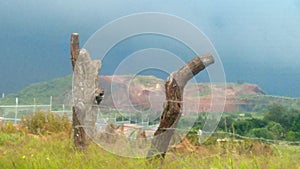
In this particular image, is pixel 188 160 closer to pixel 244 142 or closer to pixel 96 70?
pixel 244 142

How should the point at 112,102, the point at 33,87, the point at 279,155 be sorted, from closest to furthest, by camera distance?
1. the point at 279,155
2. the point at 112,102
3. the point at 33,87

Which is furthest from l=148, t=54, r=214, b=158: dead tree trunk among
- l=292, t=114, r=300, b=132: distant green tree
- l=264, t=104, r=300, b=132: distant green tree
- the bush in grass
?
the bush in grass

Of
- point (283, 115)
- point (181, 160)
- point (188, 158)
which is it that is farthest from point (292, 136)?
point (181, 160)

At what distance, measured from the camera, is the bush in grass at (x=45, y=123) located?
12303 millimetres

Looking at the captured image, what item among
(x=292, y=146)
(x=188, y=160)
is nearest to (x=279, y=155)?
(x=292, y=146)

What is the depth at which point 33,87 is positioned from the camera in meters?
33.1

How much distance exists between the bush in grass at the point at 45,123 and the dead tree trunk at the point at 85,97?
4.30m

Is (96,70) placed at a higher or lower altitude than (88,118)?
higher

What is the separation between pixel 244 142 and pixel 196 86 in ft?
3.17

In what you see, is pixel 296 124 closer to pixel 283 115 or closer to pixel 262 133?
pixel 283 115

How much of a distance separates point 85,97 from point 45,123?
526 cm

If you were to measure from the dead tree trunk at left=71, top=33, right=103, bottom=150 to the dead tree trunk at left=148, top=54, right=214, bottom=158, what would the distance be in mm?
2191

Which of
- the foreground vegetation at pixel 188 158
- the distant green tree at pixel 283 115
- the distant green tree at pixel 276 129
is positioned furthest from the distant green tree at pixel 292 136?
the foreground vegetation at pixel 188 158

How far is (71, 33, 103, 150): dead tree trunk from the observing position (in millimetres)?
7770
